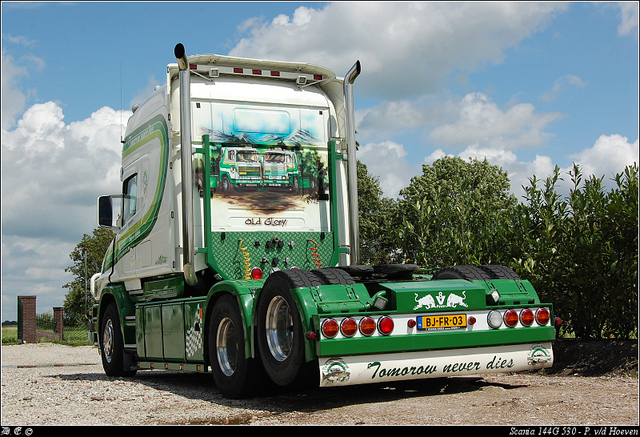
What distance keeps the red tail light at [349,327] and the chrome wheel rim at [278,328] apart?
0.72 m

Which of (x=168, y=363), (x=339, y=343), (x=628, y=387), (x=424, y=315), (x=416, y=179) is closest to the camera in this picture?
(x=339, y=343)

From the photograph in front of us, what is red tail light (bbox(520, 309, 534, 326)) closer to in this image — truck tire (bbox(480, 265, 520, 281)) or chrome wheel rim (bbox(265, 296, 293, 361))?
truck tire (bbox(480, 265, 520, 281))

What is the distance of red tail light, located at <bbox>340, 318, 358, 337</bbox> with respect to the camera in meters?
6.18

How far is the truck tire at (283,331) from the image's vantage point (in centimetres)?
634

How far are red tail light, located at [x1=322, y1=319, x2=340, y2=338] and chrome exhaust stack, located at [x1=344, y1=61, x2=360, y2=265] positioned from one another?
10.1 feet

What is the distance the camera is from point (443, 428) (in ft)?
16.9

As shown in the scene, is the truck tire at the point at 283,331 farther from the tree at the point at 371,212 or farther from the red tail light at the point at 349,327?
the tree at the point at 371,212

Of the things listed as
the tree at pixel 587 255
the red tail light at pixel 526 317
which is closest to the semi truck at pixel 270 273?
the red tail light at pixel 526 317

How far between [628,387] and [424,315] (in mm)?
2545

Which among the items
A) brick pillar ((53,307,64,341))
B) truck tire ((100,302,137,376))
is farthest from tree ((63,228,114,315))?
truck tire ((100,302,137,376))

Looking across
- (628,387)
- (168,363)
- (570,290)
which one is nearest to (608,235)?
(570,290)

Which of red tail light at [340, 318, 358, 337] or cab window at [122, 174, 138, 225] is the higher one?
cab window at [122, 174, 138, 225]

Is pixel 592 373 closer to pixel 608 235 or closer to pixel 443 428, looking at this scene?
pixel 608 235

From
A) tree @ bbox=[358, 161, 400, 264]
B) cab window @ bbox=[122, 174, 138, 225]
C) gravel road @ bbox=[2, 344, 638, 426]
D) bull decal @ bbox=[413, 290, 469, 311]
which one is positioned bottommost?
gravel road @ bbox=[2, 344, 638, 426]
